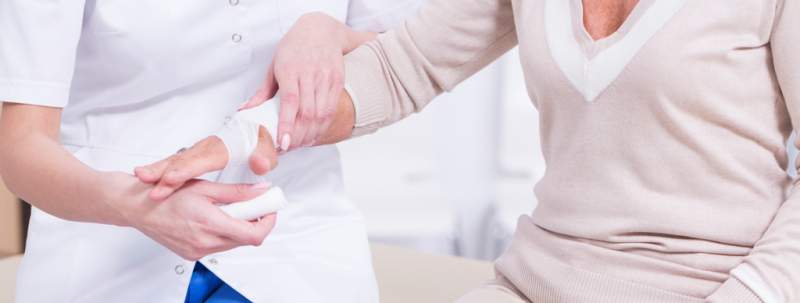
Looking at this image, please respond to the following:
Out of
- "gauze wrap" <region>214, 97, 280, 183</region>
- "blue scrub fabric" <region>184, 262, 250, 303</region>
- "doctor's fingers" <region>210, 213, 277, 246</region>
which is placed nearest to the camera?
"doctor's fingers" <region>210, 213, 277, 246</region>

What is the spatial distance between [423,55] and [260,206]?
40 cm

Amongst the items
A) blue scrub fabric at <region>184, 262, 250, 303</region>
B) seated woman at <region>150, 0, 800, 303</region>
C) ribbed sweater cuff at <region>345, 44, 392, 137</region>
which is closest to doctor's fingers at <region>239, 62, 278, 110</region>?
ribbed sweater cuff at <region>345, 44, 392, 137</region>

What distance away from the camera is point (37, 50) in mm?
1260

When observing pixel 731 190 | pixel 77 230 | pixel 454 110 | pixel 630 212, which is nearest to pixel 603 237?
pixel 630 212

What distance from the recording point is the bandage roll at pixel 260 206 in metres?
1.15

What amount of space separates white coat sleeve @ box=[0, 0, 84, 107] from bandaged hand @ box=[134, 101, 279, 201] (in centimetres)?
17

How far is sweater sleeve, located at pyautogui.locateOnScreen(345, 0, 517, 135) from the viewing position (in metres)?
1.44

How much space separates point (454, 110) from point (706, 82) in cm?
164

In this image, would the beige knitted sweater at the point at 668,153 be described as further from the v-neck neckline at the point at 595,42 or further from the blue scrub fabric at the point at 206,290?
the blue scrub fabric at the point at 206,290

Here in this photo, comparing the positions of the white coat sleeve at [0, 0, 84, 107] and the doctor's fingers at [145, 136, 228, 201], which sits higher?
the white coat sleeve at [0, 0, 84, 107]

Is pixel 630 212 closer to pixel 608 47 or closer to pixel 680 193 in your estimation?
pixel 680 193

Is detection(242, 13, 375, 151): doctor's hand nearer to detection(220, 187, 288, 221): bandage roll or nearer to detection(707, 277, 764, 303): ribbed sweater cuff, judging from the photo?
detection(220, 187, 288, 221): bandage roll

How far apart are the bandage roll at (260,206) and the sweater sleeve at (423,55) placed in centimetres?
30

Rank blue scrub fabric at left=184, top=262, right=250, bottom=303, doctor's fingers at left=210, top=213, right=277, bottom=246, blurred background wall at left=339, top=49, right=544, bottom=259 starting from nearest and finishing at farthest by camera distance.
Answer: doctor's fingers at left=210, top=213, right=277, bottom=246 → blue scrub fabric at left=184, top=262, right=250, bottom=303 → blurred background wall at left=339, top=49, right=544, bottom=259
